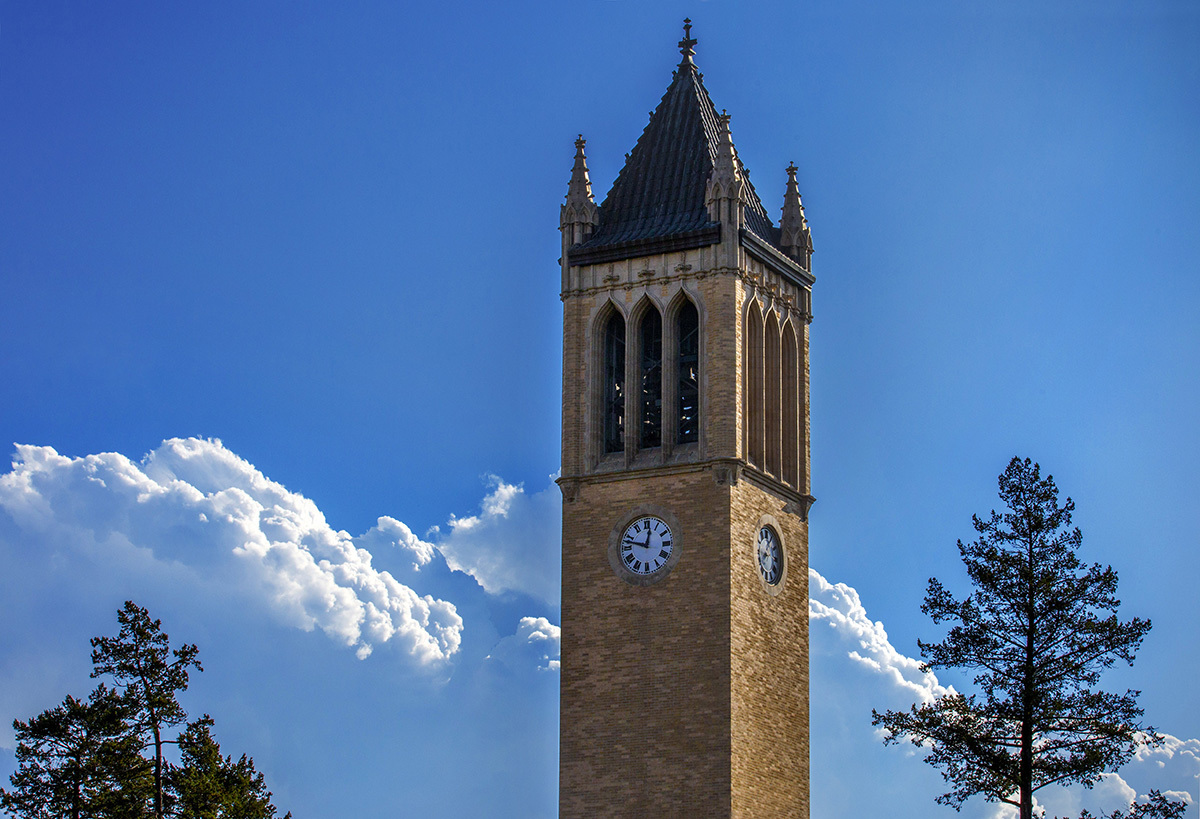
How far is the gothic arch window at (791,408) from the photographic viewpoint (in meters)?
63.4

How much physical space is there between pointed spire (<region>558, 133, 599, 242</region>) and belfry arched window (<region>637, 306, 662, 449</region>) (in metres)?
3.06

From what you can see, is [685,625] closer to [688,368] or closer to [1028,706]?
[688,368]

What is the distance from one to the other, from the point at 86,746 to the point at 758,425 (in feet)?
66.5

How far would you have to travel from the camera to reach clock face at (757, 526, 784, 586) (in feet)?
199

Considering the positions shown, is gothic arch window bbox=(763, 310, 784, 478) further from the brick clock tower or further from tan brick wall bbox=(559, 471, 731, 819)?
tan brick wall bbox=(559, 471, 731, 819)

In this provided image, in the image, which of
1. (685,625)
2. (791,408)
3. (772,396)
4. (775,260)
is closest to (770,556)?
(685,625)

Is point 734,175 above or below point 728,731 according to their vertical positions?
above

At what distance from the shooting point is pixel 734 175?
62.6 metres

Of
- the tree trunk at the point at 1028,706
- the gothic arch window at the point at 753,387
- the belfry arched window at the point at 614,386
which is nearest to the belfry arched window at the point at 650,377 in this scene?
the belfry arched window at the point at 614,386

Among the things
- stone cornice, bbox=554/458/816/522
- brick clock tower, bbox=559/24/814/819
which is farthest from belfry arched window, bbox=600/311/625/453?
stone cornice, bbox=554/458/816/522

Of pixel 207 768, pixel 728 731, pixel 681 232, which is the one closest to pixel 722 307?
pixel 681 232

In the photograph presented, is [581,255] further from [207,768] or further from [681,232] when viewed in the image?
[207,768]

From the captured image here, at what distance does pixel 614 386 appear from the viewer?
63.2 metres

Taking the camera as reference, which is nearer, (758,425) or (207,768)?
(207,768)
